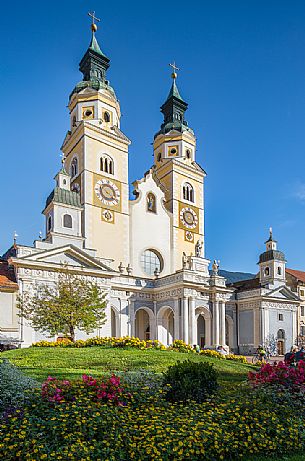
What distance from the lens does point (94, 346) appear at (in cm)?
2586

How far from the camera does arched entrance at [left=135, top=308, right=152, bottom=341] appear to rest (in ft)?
A: 152

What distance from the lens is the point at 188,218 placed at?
51844 mm

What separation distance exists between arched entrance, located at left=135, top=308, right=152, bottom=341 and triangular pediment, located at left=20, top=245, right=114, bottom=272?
10640 mm

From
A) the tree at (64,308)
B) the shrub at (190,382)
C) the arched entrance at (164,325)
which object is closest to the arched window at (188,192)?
the arched entrance at (164,325)

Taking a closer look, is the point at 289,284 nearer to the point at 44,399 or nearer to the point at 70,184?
the point at 70,184

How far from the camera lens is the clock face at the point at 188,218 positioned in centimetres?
5127

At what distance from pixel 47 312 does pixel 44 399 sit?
2117cm

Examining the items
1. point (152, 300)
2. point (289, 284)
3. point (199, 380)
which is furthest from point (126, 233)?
point (199, 380)

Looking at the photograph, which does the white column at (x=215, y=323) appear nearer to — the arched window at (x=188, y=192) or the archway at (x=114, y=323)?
the archway at (x=114, y=323)

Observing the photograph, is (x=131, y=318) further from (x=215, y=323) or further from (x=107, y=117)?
(x=107, y=117)

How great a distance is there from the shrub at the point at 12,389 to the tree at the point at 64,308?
1878 cm

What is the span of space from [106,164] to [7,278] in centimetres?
1748

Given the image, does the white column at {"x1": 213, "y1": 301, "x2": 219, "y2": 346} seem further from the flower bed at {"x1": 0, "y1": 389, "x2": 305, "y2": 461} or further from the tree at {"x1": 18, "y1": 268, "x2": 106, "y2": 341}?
the flower bed at {"x1": 0, "y1": 389, "x2": 305, "y2": 461}

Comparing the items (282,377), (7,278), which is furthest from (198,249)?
(282,377)
